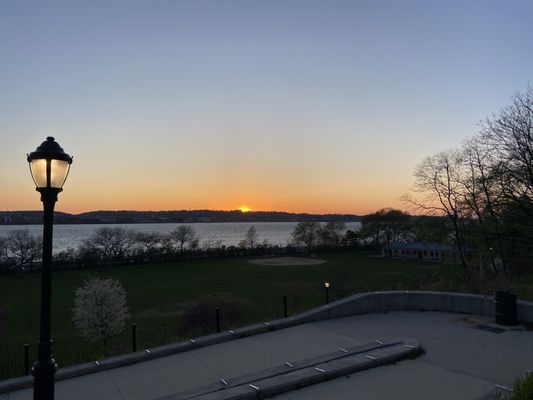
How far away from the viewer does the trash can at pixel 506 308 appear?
11172 millimetres

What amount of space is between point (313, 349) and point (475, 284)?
8011 millimetres

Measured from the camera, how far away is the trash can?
11.2 metres

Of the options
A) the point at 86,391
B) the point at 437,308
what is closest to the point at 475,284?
the point at 437,308

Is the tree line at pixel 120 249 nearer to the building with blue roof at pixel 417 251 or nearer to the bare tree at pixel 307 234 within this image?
the bare tree at pixel 307 234

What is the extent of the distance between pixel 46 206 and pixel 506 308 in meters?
11.0

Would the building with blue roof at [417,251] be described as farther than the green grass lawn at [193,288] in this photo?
Yes

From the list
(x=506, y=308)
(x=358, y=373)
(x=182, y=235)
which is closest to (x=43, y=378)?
(x=358, y=373)

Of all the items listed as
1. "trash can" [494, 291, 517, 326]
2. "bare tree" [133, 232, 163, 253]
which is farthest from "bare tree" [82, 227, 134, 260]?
"trash can" [494, 291, 517, 326]

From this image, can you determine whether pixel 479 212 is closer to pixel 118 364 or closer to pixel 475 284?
pixel 475 284

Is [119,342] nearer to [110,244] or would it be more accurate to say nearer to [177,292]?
[177,292]

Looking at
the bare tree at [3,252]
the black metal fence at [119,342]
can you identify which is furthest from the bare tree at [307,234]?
the black metal fence at [119,342]

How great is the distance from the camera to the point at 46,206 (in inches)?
217

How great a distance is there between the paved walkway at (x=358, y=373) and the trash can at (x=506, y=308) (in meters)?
0.28

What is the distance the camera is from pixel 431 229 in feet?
162
